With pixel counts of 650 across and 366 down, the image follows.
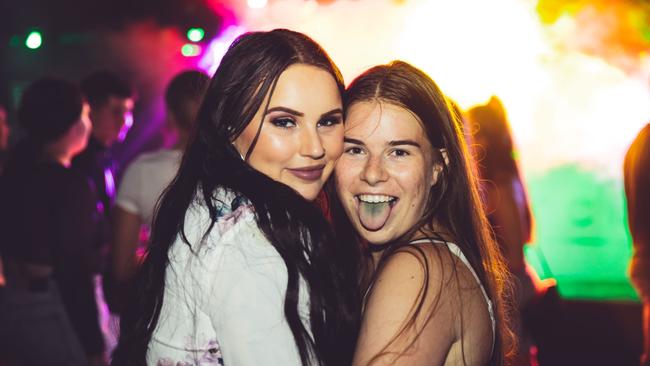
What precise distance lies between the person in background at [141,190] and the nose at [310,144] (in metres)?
→ 1.75

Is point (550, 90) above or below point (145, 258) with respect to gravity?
above

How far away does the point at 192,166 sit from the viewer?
1.99 m

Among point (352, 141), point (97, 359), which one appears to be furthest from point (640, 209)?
point (97, 359)

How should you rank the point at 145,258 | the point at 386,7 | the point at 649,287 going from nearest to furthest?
the point at 145,258 → the point at 649,287 → the point at 386,7

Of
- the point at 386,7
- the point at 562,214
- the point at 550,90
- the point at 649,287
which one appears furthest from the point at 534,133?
the point at 649,287

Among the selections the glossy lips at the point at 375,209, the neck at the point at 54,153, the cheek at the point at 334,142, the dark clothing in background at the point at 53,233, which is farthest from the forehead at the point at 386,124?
the neck at the point at 54,153

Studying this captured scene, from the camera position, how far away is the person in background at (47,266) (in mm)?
3330

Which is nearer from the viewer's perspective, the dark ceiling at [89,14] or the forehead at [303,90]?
the forehead at [303,90]

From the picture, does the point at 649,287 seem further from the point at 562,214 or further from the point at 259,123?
the point at 562,214

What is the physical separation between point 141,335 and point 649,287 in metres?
2.54

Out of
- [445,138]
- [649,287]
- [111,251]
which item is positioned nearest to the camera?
[445,138]

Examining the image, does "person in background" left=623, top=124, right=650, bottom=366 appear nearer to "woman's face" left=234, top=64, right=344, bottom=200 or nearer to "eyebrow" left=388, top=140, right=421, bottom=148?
"eyebrow" left=388, top=140, right=421, bottom=148

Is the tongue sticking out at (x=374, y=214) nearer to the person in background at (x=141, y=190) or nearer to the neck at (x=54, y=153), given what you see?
the person in background at (x=141, y=190)

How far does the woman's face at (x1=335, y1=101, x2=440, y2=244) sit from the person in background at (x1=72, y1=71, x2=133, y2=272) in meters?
2.48
